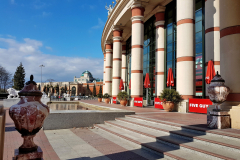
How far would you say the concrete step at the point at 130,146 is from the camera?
495 cm

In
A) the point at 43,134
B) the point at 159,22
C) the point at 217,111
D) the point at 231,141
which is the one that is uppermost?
the point at 159,22

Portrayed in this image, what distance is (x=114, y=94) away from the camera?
79.6ft

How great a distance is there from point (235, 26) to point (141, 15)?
12597 millimetres

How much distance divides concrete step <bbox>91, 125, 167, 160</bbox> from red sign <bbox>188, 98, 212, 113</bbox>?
664cm

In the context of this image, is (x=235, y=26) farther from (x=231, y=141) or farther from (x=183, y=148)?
(x=183, y=148)

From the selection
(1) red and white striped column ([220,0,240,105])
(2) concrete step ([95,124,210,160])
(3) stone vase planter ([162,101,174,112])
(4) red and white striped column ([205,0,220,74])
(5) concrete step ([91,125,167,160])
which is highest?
(4) red and white striped column ([205,0,220,74])

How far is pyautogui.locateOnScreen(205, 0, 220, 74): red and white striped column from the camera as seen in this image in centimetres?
1342

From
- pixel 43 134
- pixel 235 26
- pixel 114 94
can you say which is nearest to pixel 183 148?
pixel 235 26

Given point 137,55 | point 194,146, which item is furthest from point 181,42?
point 194,146

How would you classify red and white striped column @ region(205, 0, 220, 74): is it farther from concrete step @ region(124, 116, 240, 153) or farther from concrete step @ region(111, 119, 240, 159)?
concrete step @ region(111, 119, 240, 159)

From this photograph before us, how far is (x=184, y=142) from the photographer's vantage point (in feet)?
17.6

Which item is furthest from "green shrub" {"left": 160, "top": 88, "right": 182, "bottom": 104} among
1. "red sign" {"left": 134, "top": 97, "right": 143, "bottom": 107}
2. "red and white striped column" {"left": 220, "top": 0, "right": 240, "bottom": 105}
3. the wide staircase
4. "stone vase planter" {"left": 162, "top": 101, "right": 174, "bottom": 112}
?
"red and white striped column" {"left": 220, "top": 0, "right": 240, "bottom": 105}

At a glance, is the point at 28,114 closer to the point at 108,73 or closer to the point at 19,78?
the point at 108,73

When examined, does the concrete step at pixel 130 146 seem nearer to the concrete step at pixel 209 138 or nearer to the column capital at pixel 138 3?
the concrete step at pixel 209 138
